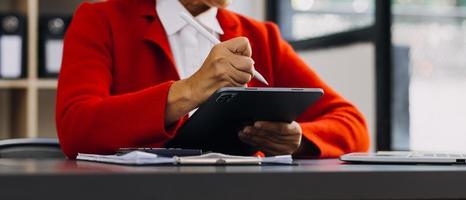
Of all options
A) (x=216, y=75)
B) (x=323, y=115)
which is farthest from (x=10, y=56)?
(x=216, y=75)

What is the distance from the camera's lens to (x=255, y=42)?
5.85 feet

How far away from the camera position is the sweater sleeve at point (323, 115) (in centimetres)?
152

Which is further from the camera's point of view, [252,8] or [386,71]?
[252,8]

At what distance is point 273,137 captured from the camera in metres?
1.34

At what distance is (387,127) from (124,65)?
1546mm

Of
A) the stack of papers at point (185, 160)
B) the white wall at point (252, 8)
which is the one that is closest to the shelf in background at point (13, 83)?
the white wall at point (252, 8)

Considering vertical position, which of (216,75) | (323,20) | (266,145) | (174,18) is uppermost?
(323,20)

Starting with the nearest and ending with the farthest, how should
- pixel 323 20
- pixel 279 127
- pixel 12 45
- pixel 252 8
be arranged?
pixel 279 127, pixel 12 45, pixel 323 20, pixel 252 8

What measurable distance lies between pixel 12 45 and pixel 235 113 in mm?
2068

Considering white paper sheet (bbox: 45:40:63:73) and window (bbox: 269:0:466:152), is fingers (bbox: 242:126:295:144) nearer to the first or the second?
window (bbox: 269:0:466:152)

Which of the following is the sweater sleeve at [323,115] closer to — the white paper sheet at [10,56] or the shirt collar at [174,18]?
the shirt collar at [174,18]

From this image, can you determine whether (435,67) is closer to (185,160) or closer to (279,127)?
(279,127)

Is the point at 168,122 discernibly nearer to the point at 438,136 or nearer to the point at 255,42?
the point at 255,42
